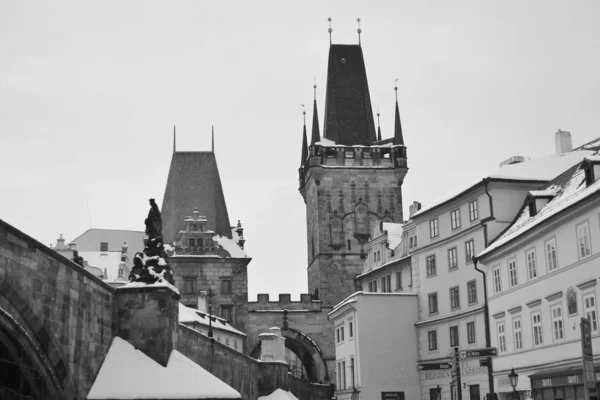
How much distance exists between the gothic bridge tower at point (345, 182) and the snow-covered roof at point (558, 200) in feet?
124

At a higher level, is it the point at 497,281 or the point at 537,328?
the point at 497,281

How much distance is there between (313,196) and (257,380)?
50423mm

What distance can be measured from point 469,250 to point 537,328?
1113cm

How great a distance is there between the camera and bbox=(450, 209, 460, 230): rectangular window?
143 ft

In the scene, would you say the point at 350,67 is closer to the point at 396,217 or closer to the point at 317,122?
the point at 317,122

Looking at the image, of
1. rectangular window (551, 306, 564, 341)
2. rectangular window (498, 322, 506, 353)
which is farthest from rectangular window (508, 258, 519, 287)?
rectangular window (551, 306, 564, 341)

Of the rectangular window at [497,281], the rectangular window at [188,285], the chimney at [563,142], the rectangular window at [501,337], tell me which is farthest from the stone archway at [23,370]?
the rectangular window at [188,285]

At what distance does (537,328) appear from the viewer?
3100cm

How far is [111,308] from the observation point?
16500 millimetres

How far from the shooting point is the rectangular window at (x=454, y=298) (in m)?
43.3

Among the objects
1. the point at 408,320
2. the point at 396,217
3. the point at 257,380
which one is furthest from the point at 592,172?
the point at 396,217

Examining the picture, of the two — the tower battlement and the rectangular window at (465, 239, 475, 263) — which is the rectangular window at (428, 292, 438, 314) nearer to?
the rectangular window at (465, 239, 475, 263)

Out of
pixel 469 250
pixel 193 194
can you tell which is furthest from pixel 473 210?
pixel 193 194

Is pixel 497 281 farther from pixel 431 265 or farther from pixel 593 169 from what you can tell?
pixel 431 265
